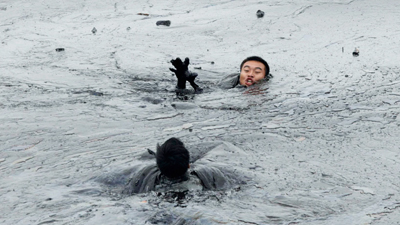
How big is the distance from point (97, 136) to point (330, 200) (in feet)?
10.1

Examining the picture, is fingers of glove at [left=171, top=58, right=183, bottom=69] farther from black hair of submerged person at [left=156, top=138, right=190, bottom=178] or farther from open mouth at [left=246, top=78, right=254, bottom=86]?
black hair of submerged person at [left=156, top=138, right=190, bottom=178]

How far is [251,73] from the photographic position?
9.76 metres

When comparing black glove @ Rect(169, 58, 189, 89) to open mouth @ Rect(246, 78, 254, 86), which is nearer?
black glove @ Rect(169, 58, 189, 89)

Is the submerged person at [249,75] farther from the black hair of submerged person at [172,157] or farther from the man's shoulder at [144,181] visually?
the black hair of submerged person at [172,157]

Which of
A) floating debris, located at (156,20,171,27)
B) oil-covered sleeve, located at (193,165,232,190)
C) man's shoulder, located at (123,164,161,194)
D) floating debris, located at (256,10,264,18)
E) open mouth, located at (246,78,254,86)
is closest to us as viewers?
man's shoulder, located at (123,164,161,194)

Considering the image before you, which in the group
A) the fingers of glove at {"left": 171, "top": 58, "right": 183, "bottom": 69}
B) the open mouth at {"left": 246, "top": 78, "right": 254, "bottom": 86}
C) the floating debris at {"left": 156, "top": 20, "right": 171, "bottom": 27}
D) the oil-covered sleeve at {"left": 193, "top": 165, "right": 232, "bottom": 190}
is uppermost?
the floating debris at {"left": 156, "top": 20, "right": 171, "bottom": 27}

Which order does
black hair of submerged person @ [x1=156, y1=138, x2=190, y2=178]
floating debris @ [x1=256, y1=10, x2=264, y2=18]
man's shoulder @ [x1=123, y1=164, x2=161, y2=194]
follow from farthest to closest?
floating debris @ [x1=256, y1=10, x2=264, y2=18] → man's shoulder @ [x1=123, y1=164, x2=161, y2=194] → black hair of submerged person @ [x1=156, y1=138, x2=190, y2=178]

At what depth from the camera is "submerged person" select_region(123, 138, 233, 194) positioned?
453 centimetres

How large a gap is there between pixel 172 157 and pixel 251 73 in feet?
17.9

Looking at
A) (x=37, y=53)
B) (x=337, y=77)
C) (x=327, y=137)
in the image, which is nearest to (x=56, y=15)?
(x=37, y=53)

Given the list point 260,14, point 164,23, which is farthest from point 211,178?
point 260,14

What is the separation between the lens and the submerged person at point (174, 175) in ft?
14.9

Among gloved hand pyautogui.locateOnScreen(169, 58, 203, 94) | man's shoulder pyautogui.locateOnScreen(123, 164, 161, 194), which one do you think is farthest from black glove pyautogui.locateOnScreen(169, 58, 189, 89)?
man's shoulder pyautogui.locateOnScreen(123, 164, 161, 194)

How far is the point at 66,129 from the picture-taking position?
6914mm
